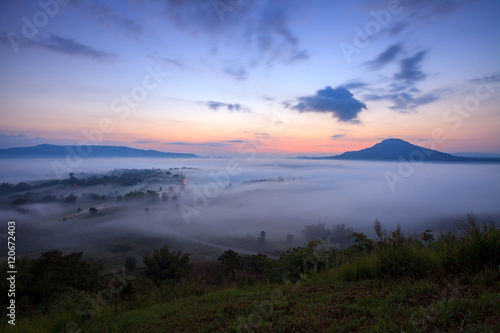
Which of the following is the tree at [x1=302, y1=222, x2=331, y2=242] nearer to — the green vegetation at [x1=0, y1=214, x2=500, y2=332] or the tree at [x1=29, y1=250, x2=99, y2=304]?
the tree at [x1=29, y1=250, x2=99, y2=304]

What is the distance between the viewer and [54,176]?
116188 mm

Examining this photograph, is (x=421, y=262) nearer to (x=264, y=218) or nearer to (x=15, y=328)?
(x=15, y=328)

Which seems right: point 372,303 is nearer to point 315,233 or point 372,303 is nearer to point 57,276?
point 57,276

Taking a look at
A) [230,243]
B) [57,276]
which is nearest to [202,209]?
[230,243]

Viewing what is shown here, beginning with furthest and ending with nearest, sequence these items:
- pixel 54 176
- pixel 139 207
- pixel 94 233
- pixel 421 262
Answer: pixel 54 176, pixel 139 207, pixel 94 233, pixel 421 262

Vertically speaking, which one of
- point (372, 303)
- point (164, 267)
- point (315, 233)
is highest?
point (372, 303)

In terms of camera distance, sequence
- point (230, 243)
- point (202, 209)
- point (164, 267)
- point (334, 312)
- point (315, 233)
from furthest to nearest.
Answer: point (202, 209)
point (315, 233)
point (230, 243)
point (164, 267)
point (334, 312)

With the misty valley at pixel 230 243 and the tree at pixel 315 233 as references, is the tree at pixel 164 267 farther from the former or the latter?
the tree at pixel 315 233

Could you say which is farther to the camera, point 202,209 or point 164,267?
point 202,209

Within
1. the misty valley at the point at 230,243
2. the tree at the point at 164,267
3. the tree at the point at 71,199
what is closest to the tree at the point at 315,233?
the misty valley at the point at 230,243

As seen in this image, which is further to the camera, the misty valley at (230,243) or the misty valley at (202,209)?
the misty valley at (202,209)

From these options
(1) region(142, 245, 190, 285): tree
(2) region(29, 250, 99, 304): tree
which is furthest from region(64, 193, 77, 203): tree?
(2) region(29, 250, 99, 304): tree

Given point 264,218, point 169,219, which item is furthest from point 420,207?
point 169,219

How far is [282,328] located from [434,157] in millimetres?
239513
